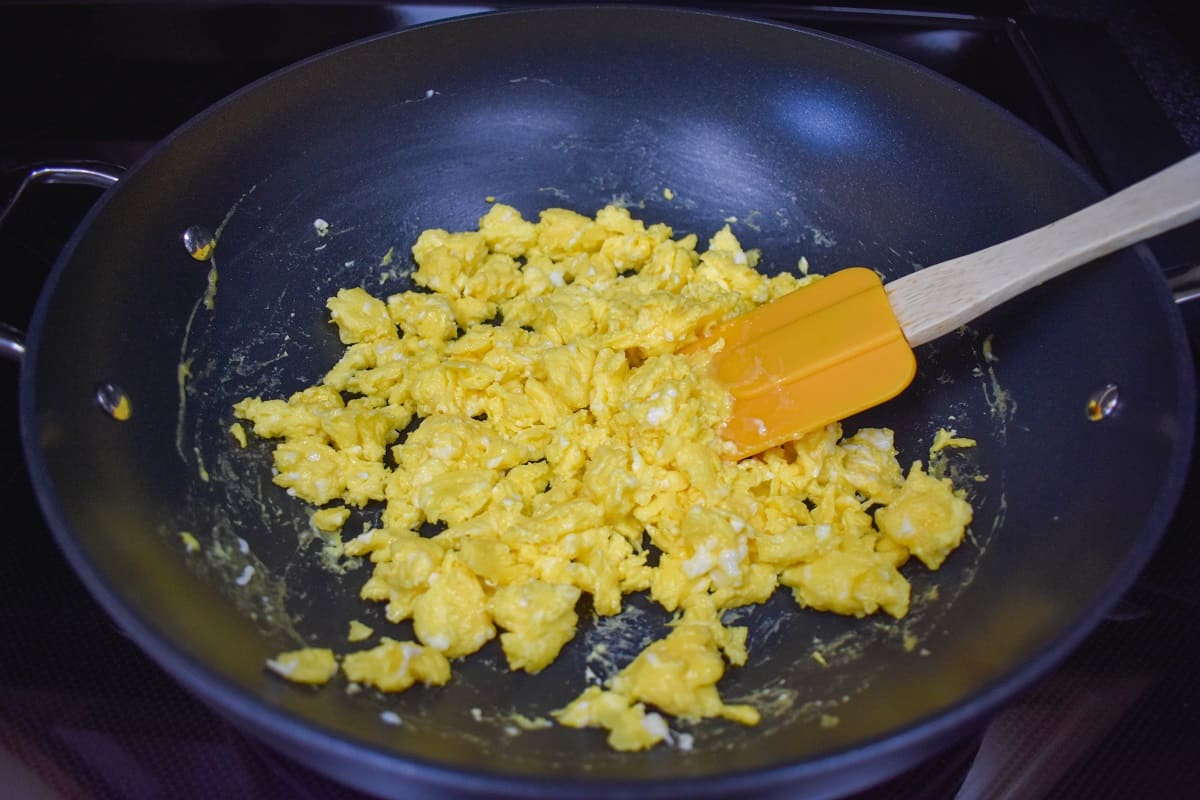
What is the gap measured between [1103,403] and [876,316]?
1.51ft

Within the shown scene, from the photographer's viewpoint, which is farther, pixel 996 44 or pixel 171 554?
pixel 996 44

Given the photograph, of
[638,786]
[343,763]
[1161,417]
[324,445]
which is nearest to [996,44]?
[1161,417]

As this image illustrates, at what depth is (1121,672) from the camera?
1768mm

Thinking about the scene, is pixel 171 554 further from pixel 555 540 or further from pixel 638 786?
pixel 638 786

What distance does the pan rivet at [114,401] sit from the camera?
170cm

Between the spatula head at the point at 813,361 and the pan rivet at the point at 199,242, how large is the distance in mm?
1189

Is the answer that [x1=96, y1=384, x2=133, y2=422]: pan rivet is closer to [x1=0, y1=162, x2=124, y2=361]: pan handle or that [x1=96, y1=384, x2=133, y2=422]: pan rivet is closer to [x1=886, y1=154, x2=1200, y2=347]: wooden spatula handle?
[x1=0, y1=162, x2=124, y2=361]: pan handle

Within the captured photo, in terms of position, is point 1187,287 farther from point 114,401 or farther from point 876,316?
point 114,401

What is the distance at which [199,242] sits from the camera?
2043 millimetres

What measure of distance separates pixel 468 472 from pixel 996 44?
83.4 inches

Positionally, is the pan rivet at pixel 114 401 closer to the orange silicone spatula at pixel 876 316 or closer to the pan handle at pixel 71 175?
the pan handle at pixel 71 175

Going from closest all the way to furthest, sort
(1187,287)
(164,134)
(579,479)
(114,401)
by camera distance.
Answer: (114,401) → (1187,287) → (579,479) → (164,134)

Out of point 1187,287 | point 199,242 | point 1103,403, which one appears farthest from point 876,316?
point 199,242

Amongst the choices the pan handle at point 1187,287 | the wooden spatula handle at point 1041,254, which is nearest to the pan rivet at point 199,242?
the wooden spatula handle at point 1041,254
